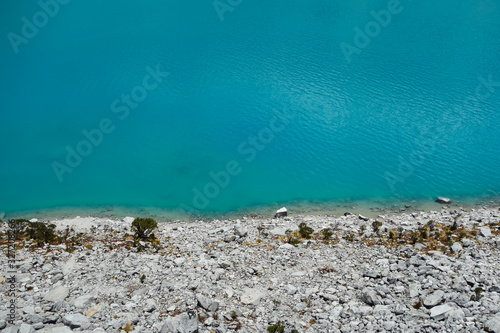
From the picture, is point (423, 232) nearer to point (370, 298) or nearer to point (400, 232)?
point (400, 232)

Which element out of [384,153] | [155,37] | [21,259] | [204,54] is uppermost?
[155,37]

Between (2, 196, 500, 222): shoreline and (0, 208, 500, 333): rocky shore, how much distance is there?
352 centimetres

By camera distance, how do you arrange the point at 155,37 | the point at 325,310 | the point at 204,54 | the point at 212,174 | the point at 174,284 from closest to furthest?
the point at 325,310
the point at 174,284
the point at 212,174
the point at 204,54
the point at 155,37

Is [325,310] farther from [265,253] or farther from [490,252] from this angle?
[490,252]

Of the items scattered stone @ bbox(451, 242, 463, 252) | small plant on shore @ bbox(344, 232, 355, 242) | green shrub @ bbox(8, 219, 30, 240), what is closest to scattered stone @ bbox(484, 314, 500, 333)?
scattered stone @ bbox(451, 242, 463, 252)

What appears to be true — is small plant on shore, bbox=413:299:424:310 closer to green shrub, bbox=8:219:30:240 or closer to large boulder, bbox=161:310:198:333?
large boulder, bbox=161:310:198:333

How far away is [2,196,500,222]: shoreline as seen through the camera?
2381cm

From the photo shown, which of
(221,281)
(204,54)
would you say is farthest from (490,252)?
(204,54)

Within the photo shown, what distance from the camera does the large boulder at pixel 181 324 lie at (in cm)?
1198

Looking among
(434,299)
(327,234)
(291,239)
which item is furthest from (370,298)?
(291,239)

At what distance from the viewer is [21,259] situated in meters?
16.0

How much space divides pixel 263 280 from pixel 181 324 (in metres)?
4.04

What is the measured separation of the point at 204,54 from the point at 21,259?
35084mm

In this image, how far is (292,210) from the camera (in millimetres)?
24156
